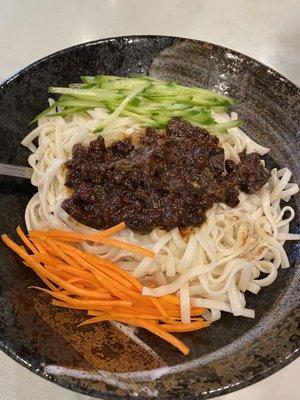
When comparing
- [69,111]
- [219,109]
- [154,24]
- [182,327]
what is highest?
[154,24]

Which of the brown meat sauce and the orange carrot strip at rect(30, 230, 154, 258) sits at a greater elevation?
the brown meat sauce

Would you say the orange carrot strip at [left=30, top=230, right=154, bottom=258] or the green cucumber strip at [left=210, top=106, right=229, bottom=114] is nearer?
the orange carrot strip at [left=30, top=230, right=154, bottom=258]

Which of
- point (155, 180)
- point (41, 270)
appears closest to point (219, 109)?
point (155, 180)

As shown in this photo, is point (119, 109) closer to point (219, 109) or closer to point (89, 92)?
point (89, 92)

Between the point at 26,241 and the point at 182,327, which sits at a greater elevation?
the point at 26,241

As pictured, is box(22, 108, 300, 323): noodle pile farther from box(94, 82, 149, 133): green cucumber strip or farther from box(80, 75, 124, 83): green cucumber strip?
box(80, 75, 124, 83): green cucumber strip

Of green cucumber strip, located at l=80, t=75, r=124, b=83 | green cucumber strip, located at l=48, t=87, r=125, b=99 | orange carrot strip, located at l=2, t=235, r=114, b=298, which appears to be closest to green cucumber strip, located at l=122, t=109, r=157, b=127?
green cucumber strip, located at l=48, t=87, r=125, b=99

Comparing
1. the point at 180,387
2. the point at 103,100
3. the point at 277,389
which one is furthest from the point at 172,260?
the point at 103,100
